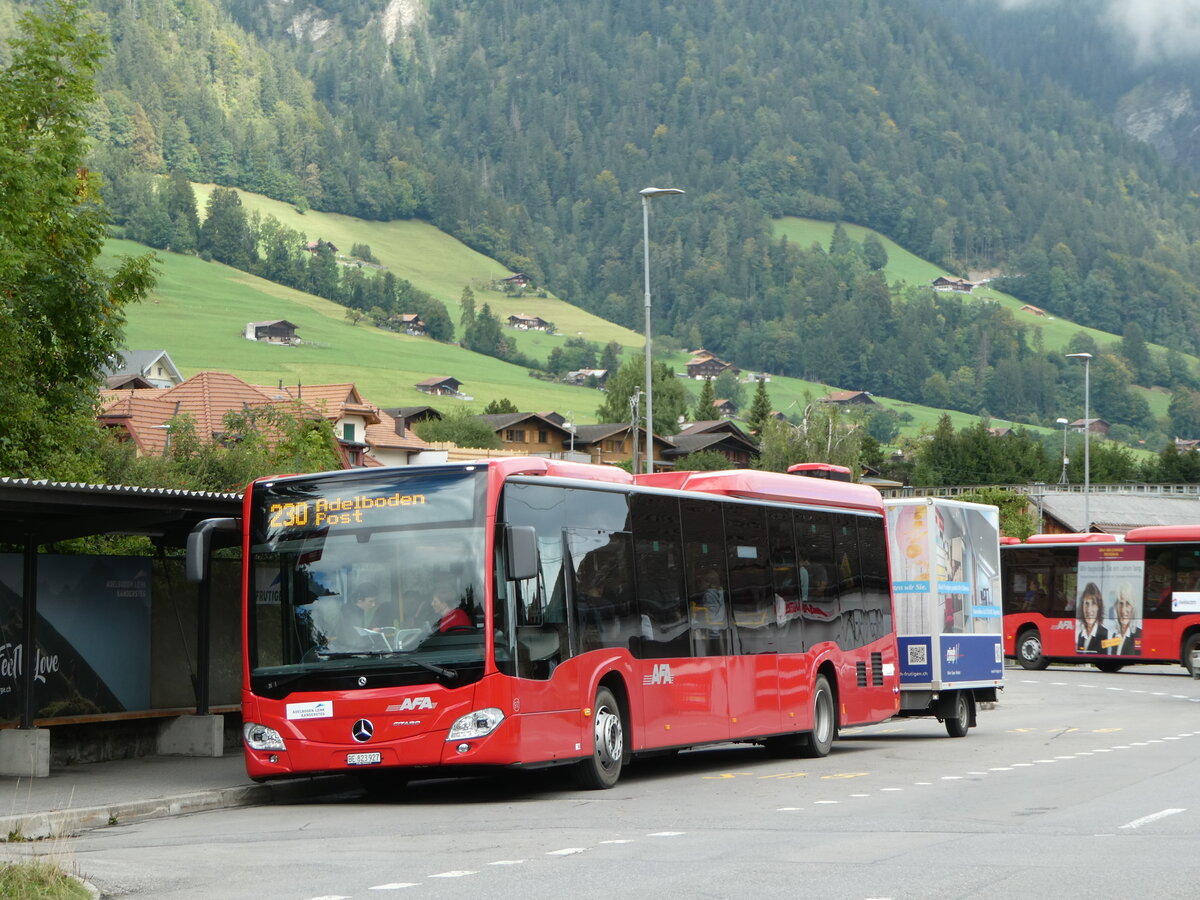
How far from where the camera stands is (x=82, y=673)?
17.5 m

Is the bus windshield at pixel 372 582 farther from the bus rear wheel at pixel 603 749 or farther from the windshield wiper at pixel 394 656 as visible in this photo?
the bus rear wheel at pixel 603 749

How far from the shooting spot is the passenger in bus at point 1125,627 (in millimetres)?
42219

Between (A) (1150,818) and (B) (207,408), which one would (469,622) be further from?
(B) (207,408)

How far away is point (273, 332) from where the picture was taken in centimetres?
18762

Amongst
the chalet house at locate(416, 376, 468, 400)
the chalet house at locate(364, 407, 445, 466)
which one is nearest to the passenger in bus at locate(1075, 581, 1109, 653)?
the chalet house at locate(364, 407, 445, 466)

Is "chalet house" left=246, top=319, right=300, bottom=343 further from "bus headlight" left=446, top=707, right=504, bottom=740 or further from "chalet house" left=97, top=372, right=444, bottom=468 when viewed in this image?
"bus headlight" left=446, top=707, right=504, bottom=740

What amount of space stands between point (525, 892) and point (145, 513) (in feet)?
26.6

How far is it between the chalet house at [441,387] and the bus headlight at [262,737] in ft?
533

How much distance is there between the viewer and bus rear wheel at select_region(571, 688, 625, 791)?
51.3ft

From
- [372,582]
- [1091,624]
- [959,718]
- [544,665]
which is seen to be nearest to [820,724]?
[959,718]

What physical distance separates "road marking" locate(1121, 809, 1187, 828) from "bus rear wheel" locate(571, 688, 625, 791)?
4849mm

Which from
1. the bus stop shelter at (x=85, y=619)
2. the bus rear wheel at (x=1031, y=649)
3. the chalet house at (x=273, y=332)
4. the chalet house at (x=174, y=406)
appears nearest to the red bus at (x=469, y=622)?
the bus stop shelter at (x=85, y=619)

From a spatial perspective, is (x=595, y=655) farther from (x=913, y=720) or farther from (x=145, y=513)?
(x=913, y=720)

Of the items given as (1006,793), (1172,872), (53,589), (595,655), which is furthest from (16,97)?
(1172,872)
